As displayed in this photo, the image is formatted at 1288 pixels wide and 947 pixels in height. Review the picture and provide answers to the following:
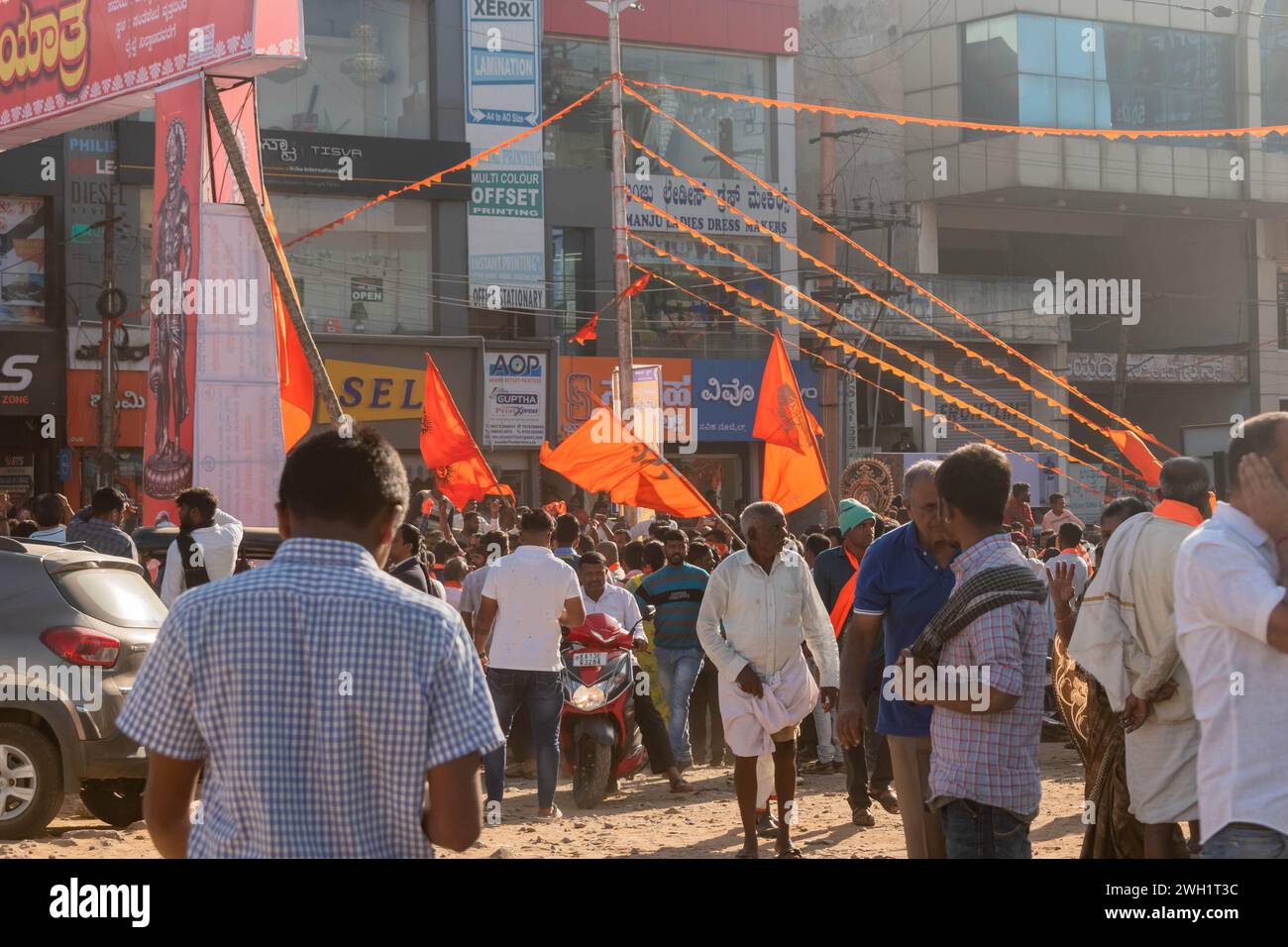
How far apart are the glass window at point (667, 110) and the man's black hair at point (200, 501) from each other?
24660mm

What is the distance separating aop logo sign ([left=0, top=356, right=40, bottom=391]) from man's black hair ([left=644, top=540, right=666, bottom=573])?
61.7ft

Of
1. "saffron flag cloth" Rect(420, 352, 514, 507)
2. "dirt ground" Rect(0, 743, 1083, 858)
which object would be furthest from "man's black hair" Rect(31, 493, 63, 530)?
"saffron flag cloth" Rect(420, 352, 514, 507)

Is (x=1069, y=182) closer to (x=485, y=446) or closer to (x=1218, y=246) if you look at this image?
(x=1218, y=246)

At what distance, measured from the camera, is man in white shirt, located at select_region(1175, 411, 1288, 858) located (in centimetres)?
390

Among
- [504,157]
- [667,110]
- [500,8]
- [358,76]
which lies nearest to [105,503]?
[358,76]

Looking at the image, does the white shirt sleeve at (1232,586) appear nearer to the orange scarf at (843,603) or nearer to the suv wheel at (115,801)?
the orange scarf at (843,603)

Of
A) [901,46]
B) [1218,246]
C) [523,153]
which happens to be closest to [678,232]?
[523,153]

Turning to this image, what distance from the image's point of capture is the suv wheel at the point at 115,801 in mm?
10133

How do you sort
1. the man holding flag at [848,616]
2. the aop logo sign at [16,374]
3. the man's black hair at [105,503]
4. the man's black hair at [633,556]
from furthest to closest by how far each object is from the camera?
the aop logo sign at [16,374] → the man's black hair at [633,556] → the man's black hair at [105,503] → the man holding flag at [848,616]

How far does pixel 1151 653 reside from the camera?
637 centimetres

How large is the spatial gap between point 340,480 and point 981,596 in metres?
2.48

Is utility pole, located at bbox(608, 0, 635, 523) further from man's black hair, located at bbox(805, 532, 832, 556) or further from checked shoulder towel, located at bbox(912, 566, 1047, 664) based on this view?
checked shoulder towel, located at bbox(912, 566, 1047, 664)

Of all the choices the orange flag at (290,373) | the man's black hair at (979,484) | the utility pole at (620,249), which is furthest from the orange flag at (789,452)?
the man's black hair at (979,484)

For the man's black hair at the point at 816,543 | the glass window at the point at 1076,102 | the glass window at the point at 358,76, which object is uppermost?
the glass window at the point at 1076,102
